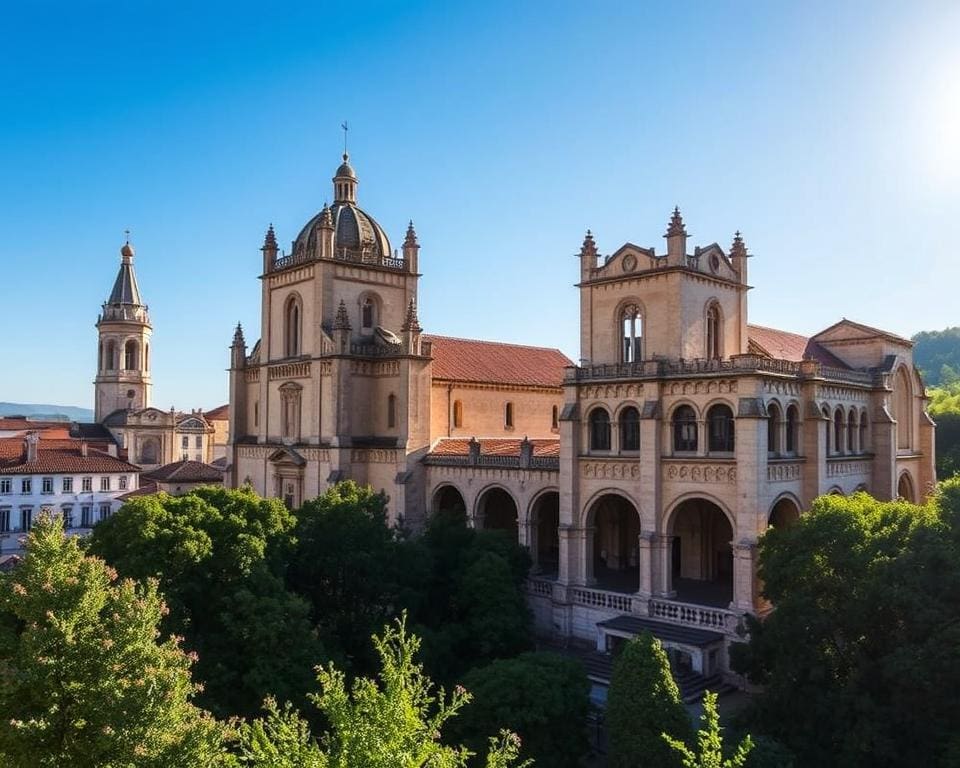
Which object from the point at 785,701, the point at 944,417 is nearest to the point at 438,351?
the point at 785,701

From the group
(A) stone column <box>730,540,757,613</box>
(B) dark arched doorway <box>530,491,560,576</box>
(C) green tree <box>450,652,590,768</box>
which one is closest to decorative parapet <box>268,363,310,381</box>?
(B) dark arched doorway <box>530,491,560,576</box>

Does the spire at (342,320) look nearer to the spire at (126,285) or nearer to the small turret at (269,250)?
the small turret at (269,250)

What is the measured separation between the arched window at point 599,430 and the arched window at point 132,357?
74209 millimetres

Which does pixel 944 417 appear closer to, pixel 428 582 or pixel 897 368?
pixel 897 368

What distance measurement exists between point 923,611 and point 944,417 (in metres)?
62.7

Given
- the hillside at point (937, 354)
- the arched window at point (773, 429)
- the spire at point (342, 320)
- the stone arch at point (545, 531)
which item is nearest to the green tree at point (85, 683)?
the arched window at point (773, 429)

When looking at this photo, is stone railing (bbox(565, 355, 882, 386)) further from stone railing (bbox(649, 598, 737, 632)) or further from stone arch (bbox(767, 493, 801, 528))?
stone railing (bbox(649, 598, 737, 632))

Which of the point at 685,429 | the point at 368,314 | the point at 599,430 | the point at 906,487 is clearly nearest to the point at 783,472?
the point at 685,429

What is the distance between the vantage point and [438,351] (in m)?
53.1

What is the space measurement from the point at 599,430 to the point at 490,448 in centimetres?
930

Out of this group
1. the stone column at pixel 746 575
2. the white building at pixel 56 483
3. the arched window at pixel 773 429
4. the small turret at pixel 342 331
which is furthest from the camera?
the white building at pixel 56 483

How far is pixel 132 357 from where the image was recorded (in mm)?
97250

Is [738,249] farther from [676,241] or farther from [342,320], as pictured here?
[342,320]

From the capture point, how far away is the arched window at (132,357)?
9669 cm
